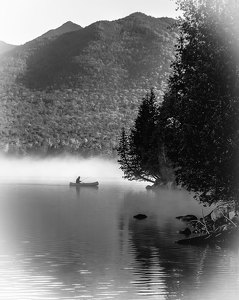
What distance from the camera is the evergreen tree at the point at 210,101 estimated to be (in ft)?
120

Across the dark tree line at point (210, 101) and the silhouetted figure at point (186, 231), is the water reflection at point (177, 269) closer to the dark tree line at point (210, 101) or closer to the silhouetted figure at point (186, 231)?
the silhouetted figure at point (186, 231)

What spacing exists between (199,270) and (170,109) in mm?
12684

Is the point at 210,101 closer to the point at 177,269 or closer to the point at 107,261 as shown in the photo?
the point at 107,261

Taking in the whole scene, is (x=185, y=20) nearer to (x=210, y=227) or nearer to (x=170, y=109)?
(x=170, y=109)

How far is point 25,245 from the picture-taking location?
39406mm

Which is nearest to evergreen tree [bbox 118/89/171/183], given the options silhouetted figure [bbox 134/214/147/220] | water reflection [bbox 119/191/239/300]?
silhouetted figure [bbox 134/214/147/220]

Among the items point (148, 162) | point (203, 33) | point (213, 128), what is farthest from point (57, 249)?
point (148, 162)

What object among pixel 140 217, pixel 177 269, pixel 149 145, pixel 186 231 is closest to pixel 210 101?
pixel 177 269

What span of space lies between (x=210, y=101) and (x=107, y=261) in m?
9.44

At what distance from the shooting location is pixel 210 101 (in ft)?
124

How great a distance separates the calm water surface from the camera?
25625 millimetres

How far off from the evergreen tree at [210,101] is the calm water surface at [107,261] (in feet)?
12.0

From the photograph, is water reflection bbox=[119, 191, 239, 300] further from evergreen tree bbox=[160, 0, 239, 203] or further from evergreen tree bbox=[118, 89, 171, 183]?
evergreen tree bbox=[118, 89, 171, 183]

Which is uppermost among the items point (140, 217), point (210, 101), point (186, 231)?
point (210, 101)
